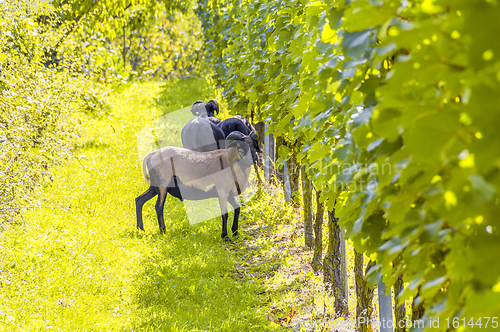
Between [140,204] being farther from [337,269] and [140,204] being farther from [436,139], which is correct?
[436,139]

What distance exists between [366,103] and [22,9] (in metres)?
8.65

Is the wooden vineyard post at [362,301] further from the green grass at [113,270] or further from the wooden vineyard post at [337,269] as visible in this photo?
the green grass at [113,270]

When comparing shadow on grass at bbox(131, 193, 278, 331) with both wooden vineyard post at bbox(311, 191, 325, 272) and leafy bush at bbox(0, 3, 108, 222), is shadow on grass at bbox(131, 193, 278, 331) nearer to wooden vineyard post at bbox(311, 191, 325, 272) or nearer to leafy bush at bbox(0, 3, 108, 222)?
wooden vineyard post at bbox(311, 191, 325, 272)

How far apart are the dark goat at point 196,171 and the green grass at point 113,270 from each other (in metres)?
0.72

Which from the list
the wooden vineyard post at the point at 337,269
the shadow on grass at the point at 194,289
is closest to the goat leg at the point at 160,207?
the shadow on grass at the point at 194,289

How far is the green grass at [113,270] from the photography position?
529 cm

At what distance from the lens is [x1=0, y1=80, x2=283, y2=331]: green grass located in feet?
17.4

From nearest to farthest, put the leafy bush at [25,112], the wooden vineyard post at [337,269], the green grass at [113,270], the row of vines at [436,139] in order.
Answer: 1. the row of vines at [436,139]
2. the green grass at [113,270]
3. the wooden vineyard post at [337,269]
4. the leafy bush at [25,112]

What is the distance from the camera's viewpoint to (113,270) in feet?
21.7

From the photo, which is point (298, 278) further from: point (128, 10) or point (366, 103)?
point (128, 10)

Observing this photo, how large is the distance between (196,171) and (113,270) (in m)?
2.76

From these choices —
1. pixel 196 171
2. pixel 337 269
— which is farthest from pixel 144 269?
pixel 337 269

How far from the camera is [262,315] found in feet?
18.9

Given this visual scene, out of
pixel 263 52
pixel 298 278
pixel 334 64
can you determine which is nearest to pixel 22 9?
pixel 263 52
